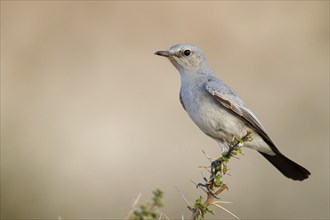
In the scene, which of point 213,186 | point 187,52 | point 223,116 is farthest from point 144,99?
point 213,186

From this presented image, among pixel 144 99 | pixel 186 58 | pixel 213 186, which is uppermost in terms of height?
pixel 144 99

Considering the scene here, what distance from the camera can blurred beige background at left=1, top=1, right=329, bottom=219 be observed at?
8688mm

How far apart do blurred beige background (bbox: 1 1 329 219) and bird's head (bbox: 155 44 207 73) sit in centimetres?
279

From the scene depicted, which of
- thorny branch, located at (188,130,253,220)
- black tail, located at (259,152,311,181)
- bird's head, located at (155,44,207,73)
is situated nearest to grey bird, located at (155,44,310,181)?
black tail, located at (259,152,311,181)

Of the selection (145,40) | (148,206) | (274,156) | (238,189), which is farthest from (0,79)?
(148,206)

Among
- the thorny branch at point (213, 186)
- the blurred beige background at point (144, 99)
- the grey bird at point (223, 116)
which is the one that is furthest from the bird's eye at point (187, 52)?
the blurred beige background at point (144, 99)

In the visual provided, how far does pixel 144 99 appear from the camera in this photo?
10.9m

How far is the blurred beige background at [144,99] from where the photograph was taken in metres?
8.69

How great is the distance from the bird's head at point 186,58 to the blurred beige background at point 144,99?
279 centimetres

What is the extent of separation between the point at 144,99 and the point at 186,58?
5065 millimetres

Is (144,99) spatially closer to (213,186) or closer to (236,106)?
(236,106)

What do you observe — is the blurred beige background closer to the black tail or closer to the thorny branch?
the black tail

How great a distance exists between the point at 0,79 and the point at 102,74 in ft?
5.38

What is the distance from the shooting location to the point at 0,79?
34.9 ft
